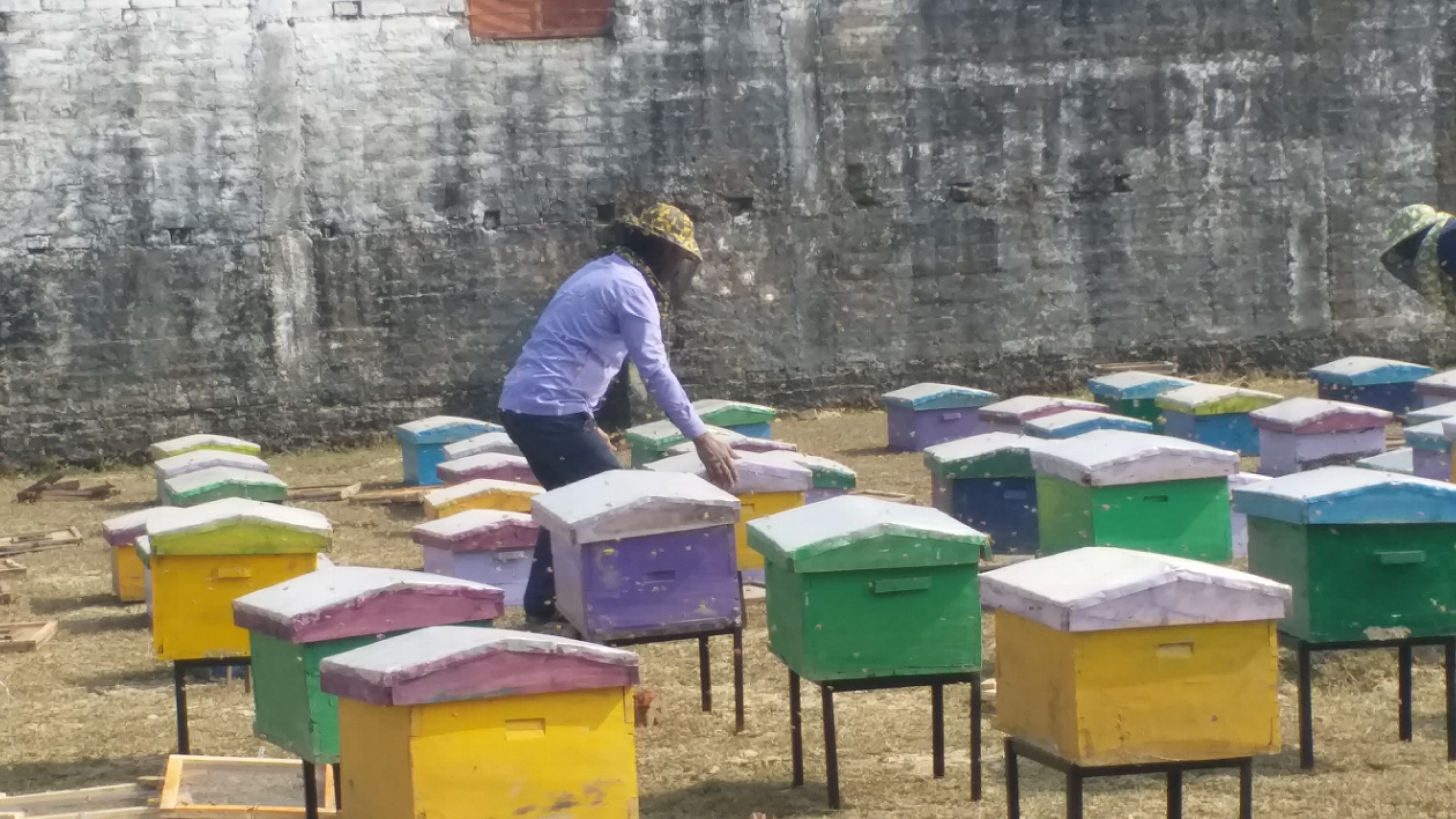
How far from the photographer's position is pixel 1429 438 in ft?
23.9

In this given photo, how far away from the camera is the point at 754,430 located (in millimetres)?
11648

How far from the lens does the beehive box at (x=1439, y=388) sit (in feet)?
34.3

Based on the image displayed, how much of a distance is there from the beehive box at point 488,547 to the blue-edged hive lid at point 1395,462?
10.8 feet

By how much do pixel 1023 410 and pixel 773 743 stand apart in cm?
517

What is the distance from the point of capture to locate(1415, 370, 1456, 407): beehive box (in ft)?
34.3

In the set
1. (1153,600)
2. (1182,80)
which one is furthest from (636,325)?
(1182,80)

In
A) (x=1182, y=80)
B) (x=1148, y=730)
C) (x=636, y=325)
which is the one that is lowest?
(x=1148, y=730)

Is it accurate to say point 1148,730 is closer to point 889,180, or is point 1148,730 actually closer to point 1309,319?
point 889,180

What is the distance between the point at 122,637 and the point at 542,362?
2.66 metres

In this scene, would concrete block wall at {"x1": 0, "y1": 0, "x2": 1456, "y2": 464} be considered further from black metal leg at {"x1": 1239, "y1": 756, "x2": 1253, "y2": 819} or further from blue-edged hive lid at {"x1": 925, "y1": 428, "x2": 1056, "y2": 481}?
black metal leg at {"x1": 1239, "y1": 756, "x2": 1253, "y2": 819}

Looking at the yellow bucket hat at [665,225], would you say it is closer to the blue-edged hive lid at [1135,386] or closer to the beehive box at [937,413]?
the blue-edged hive lid at [1135,386]

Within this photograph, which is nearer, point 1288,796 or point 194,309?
point 1288,796

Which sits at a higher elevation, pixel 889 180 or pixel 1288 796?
pixel 889 180

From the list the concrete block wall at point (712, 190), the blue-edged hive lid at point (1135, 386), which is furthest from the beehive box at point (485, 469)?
the concrete block wall at point (712, 190)
